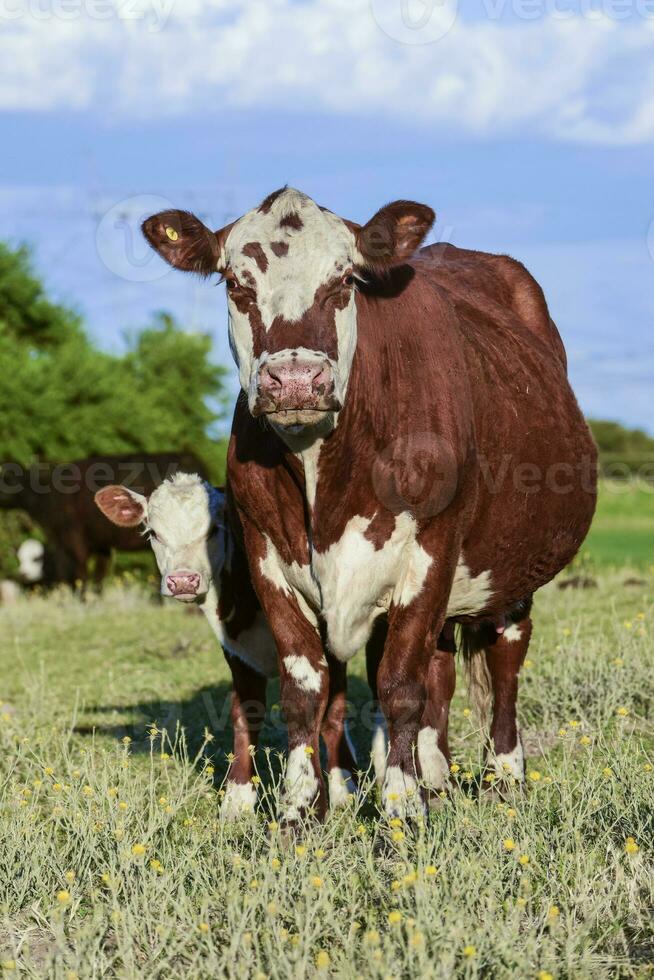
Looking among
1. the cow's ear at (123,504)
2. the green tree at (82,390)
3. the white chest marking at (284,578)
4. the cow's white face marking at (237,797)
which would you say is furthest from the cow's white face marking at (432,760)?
the green tree at (82,390)

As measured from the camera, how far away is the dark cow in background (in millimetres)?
19594

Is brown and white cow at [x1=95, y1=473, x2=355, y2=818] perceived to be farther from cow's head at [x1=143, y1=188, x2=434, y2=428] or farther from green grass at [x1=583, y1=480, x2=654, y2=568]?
green grass at [x1=583, y1=480, x2=654, y2=568]

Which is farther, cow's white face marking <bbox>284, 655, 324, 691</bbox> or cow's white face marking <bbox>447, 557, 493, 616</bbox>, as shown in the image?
cow's white face marking <bbox>447, 557, 493, 616</bbox>

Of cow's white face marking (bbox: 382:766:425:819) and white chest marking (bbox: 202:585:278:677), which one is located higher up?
white chest marking (bbox: 202:585:278:677)

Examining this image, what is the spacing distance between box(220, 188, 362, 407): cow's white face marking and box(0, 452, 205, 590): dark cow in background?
14.4 metres

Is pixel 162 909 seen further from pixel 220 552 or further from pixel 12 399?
pixel 12 399

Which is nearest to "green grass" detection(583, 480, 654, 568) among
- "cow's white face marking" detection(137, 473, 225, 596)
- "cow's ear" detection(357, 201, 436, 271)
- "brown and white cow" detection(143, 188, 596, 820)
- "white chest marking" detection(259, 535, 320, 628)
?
"cow's white face marking" detection(137, 473, 225, 596)

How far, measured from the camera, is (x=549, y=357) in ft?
21.5

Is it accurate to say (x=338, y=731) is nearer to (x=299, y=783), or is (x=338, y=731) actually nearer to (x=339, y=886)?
(x=299, y=783)

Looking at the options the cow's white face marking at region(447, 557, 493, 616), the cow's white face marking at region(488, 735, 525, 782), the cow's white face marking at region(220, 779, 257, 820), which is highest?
the cow's white face marking at region(447, 557, 493, 616)

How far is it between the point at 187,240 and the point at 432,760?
8.67 ft

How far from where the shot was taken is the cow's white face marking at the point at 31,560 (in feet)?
73.7

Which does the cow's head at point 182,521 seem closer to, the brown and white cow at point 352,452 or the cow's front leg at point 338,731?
the cow's front leg at point 338,731

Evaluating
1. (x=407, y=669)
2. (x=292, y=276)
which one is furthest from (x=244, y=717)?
(x=292, y=276)
